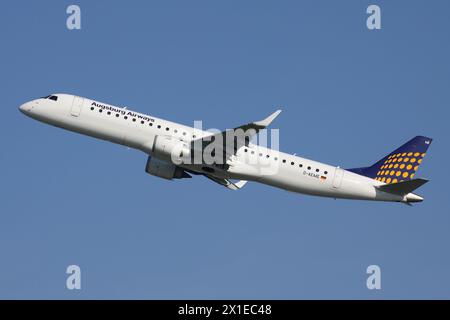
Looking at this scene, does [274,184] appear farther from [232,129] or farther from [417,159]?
[417,159]

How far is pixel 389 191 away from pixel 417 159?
469cm

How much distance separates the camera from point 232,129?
58.7m

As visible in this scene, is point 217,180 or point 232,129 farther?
point 217,180

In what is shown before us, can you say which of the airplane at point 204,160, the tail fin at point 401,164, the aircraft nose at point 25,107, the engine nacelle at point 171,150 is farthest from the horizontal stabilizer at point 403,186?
the aircraft nose at point 25,107

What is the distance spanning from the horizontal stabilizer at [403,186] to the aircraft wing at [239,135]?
11.3 meters

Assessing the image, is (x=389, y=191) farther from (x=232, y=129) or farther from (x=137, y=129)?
(x=137, y=129)

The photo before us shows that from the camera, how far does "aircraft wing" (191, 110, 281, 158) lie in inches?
2245

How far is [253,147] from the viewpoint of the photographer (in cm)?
6222

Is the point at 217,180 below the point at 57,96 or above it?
below

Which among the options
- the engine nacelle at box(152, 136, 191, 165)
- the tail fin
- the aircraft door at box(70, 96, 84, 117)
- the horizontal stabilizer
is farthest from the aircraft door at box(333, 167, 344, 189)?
the aircraft door at box(70, 96, 84, 117)

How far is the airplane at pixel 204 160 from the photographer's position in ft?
198

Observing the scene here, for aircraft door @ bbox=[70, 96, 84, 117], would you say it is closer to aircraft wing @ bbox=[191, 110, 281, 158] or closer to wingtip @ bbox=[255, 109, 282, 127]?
aircraft wing @ bbox=[191, 110, 281, 158]

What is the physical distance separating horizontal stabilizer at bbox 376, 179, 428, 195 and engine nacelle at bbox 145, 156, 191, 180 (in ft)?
50.1

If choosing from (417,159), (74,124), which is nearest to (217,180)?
(74,124)
